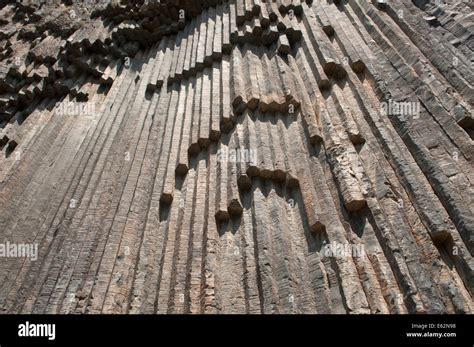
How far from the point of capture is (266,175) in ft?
17.6

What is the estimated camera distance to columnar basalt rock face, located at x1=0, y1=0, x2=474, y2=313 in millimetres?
4113

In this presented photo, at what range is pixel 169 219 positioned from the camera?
5.69m

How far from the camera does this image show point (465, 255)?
3.74 meters

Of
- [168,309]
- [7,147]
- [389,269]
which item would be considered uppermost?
[389,269]

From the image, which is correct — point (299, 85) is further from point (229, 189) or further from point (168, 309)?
point (168, 309)

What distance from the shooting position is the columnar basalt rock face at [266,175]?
162 inches

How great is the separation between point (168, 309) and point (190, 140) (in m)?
2.81

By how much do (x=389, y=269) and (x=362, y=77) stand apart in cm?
309

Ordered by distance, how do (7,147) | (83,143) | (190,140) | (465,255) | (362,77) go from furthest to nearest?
(7,147) < (83,143) < (190,140) < (362,77) < (465,255)

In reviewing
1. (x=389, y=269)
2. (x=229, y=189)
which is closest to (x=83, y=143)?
(x=229, y=189)

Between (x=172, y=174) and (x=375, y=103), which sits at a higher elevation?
(x=375, y=103)
